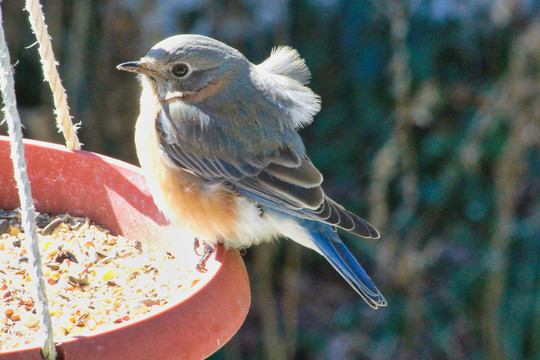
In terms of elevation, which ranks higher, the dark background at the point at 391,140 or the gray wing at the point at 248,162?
the gray wing at the point at 248,162

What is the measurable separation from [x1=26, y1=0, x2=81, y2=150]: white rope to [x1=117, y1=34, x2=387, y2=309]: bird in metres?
0.40

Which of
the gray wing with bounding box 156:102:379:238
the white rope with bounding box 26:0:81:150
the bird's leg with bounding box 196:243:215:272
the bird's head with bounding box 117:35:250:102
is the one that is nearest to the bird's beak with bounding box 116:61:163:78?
the bird's head with bounding box 117:35:250:102

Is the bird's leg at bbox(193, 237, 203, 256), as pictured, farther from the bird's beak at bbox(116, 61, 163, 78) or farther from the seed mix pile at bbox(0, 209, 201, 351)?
the bird's beak at bbox(116, 61, 163, 78)

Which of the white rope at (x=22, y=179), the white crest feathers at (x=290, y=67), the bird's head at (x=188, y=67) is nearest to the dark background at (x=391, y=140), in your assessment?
the white crest feathers at (x=290, y=67)

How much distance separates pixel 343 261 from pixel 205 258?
2.69ft

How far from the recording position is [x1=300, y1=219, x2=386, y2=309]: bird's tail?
3.60 m

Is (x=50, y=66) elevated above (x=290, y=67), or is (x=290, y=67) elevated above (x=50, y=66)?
(x=50, y=66)

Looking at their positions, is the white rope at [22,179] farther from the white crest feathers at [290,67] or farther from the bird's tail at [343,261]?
the white crest feathers at [290,67]

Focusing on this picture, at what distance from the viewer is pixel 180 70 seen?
3.72 meters

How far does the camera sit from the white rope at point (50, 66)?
2686 millimetres

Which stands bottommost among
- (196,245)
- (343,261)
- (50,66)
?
(343,261)

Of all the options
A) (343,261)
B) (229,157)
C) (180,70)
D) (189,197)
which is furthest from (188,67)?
(343,261)

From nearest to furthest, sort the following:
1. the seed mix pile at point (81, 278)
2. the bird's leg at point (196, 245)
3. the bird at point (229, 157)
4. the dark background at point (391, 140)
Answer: the seed mix pile at point (81, 278)
the bird's leg at point (196, 245)
the bird at point (229, 157)
the dark background at point (391, 140)

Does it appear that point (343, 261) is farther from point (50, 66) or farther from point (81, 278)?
point (50, 66)
